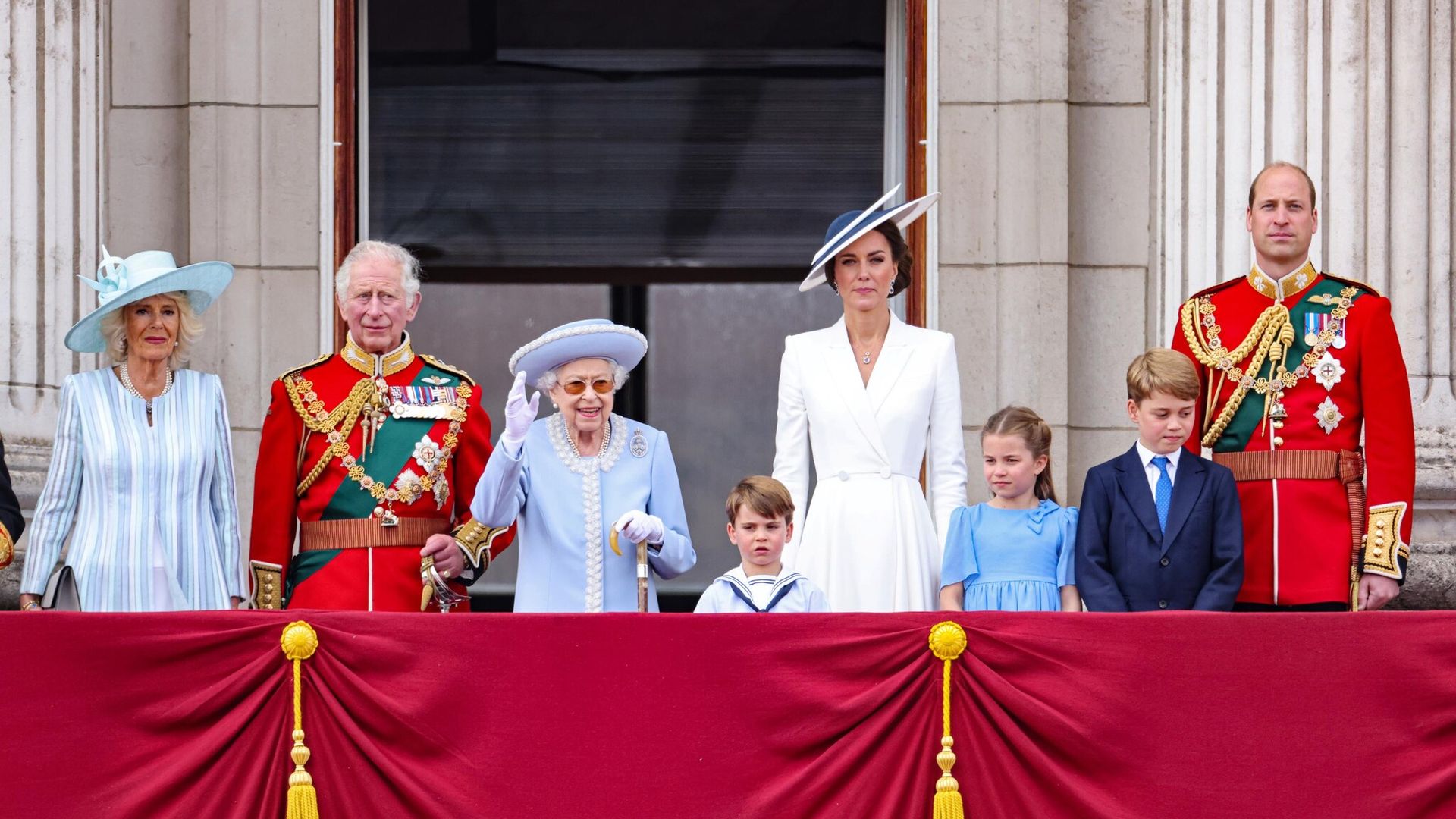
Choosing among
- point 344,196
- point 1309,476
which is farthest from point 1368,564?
point 344,196

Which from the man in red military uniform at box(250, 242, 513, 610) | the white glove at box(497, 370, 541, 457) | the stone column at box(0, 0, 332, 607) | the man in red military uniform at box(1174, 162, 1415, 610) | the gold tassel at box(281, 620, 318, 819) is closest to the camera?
the gold tassel at box(281, 620, 318, 819)

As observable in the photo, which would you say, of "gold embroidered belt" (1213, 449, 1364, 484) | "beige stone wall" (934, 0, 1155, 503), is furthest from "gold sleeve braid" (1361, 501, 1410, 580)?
"beige stone wall" (934, 0, 1155, 503)

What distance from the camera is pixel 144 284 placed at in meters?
5.10

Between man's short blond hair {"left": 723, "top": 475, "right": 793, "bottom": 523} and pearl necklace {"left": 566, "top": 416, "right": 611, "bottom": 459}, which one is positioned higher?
pearl necklace {"left": 566, "top": 416, "right": 611, "bottom": 459}

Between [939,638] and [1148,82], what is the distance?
3.74m

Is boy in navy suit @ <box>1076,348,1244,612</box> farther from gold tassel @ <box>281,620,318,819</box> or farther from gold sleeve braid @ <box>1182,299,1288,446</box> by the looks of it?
gold tassel @ <box>281,620,318,819</box>

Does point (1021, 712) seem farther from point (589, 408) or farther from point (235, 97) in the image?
point (235, 97)

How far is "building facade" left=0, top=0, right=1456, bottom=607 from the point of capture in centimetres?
695

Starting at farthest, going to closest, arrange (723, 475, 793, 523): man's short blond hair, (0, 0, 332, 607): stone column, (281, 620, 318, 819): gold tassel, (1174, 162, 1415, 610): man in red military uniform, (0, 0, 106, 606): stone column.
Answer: (0, 0, 332, 607): stone column, (0, 0, 106, 606): stone column, (1174, 162, 1415, 610): man in red military uniform, (723, 475, 793, 523): man's short blond hair, (281, 620, 318, 819): gold tassel

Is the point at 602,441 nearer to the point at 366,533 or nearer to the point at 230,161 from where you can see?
the point at 366,533

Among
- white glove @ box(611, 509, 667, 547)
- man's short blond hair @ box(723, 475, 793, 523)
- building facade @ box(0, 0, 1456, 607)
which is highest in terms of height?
building facade @ box(0, 0, 1456, 607)

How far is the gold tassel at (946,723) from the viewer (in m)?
4.35

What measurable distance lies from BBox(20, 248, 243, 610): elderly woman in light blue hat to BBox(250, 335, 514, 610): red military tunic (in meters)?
0.14

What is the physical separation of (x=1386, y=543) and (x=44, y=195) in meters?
4.76
